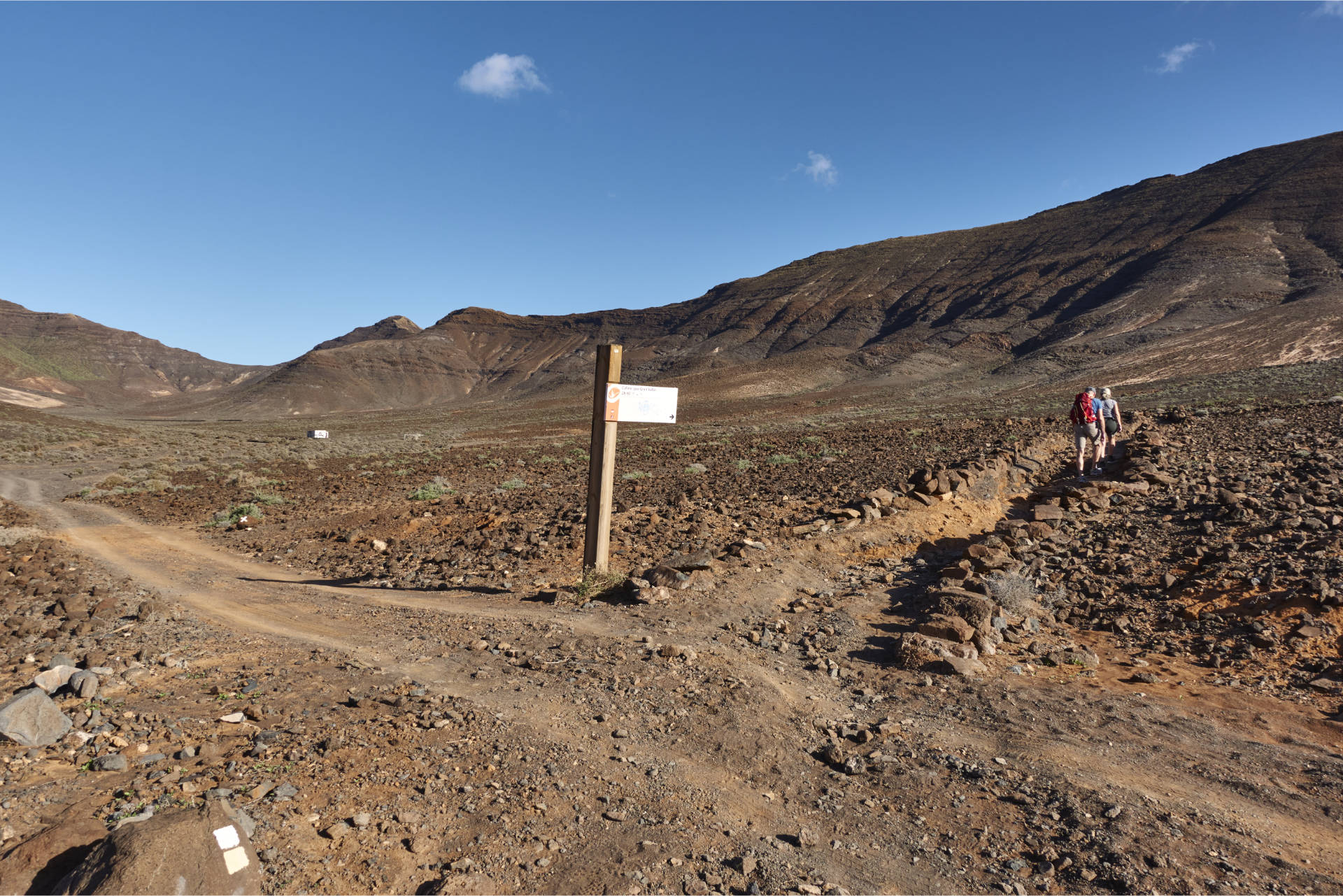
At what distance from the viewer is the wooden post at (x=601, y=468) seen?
769cm

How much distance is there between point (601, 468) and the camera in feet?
25.8

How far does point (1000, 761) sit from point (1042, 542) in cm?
522

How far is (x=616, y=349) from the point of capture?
7605mm

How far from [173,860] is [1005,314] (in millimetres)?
94853

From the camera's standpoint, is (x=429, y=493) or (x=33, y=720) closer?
(x=33, y=720)

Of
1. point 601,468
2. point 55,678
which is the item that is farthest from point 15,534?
point 601,468

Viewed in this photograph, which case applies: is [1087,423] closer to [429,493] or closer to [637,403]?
[637,403]

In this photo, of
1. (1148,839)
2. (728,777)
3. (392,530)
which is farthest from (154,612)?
(1148,839)

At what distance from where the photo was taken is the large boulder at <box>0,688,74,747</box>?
4.02 meters

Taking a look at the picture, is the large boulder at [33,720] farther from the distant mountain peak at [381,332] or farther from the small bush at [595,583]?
the distant mountain peak at [381,332]

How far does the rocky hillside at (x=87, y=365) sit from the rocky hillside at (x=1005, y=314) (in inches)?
1759

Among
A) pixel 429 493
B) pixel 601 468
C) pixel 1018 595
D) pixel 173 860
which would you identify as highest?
pixel 601 468

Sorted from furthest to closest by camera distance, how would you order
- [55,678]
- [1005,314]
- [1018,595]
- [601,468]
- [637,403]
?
1. [1005,314]
2. [601,468]
3. [637,403]
4. [1018,595]
5. [55,678]

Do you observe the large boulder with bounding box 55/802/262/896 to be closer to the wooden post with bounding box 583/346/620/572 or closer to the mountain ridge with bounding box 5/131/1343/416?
the wooden post with bounding box 583/346/620/572
